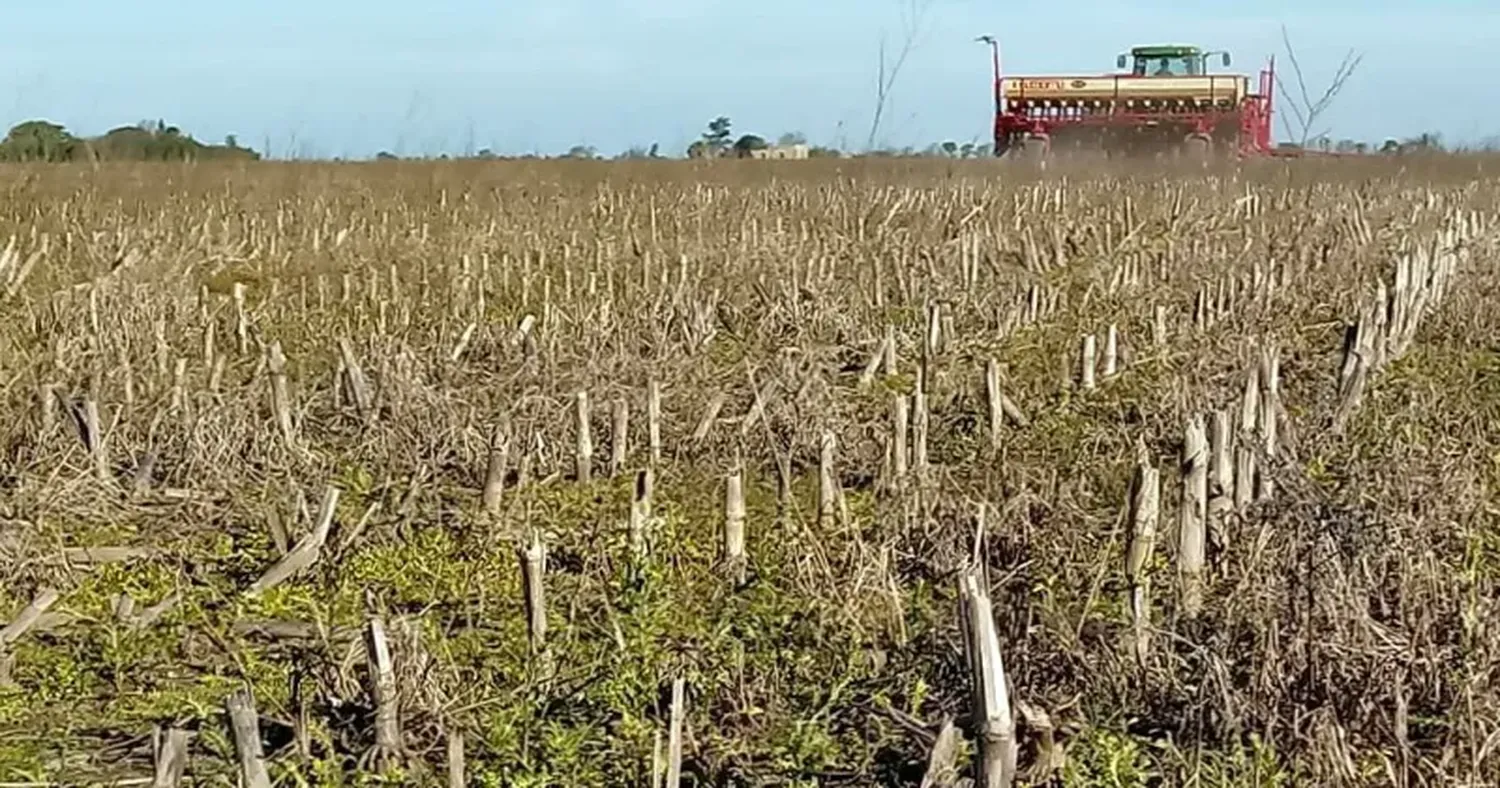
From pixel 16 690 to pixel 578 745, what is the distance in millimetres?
1191

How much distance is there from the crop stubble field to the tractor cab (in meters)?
14.4

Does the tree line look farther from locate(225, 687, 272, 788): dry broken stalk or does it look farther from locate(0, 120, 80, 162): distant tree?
locate(225, 687, 272, 788): dry broken stalk

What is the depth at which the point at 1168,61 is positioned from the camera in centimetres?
2312

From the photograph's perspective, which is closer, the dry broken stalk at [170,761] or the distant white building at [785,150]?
the dry broken stalk at [170,761]

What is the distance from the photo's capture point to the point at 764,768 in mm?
3037

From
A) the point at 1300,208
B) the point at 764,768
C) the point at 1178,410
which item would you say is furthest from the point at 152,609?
the point at 1300,208

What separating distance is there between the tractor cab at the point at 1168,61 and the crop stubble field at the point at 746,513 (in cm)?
1437

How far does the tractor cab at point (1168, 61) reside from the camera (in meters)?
22.9

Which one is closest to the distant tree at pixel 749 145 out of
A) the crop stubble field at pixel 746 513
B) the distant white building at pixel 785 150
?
the distant white building at pixel 785 150

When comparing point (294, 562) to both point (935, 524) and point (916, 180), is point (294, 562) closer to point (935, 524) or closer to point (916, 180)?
point (935, 524)

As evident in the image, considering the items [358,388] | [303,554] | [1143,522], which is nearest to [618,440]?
[358,388]

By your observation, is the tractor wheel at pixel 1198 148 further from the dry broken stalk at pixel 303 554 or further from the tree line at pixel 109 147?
the dry broken stalk at pixel 303 554

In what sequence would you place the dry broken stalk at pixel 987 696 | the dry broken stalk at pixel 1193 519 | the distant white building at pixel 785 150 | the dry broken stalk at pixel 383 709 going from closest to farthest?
the dry broken stalk at pixel 987 696, the dry broken stalk at pixel 383 709, the dry broken stalk at pixel 1193 519, the distant white building at pixel 785 150

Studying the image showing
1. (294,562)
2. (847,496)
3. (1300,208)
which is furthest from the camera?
(1300,208)
